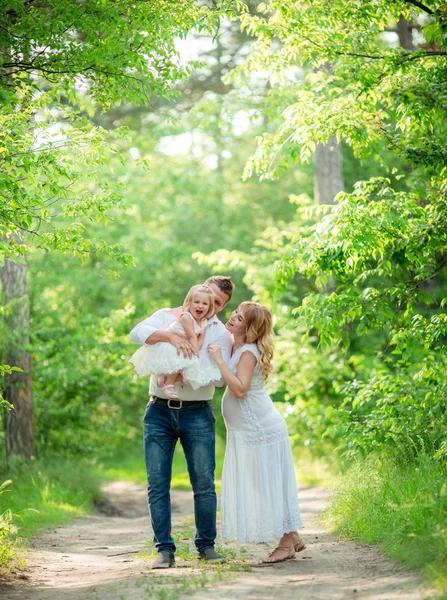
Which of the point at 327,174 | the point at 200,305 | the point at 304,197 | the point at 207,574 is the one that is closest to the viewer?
A: the point at 207,574

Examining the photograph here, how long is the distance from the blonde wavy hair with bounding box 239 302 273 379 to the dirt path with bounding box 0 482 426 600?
1.45 m

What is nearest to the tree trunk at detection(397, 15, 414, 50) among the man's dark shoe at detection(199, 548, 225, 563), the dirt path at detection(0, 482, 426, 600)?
the dirt path at detection(0, 482, 426, 600)

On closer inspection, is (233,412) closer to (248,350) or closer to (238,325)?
(248,350)

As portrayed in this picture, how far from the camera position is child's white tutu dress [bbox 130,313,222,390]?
570cm

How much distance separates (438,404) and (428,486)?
1416 mm

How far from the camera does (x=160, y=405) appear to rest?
592cm

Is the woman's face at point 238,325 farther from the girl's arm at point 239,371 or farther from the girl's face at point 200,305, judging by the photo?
the girl's face at point 200,305

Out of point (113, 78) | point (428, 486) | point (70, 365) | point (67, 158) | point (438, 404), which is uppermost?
point (113, 78)

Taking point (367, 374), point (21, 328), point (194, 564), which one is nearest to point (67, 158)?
point (194, 564)

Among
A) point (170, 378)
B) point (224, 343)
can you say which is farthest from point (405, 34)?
point (170, 378)

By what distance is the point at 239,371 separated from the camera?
19.7ft

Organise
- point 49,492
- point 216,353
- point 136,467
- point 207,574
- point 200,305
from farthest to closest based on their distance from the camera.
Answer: point 136,467
point 49,492
point 216,353
point 200,305
point 207,574

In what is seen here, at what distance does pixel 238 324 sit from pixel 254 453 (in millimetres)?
967

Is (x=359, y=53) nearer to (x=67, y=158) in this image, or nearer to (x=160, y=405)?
(x=67, y=158)
